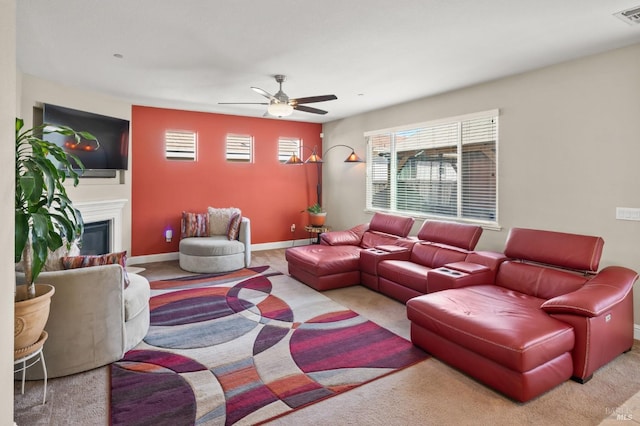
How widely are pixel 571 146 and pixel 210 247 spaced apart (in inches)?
194

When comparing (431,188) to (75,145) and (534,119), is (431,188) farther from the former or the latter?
(75,145)

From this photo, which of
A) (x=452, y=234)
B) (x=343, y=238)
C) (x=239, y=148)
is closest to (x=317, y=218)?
(x=343, y=238)

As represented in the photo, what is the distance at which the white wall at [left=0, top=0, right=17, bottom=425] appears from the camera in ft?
5.12

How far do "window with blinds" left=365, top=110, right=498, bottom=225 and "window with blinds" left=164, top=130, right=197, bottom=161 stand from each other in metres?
3.29

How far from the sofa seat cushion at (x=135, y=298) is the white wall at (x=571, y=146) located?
4069 mm

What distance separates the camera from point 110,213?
218 inches

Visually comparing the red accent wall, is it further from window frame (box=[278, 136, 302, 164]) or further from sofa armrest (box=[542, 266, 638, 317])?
sofa armrest (box=[542, 266, 638, 317])

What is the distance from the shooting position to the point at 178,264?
6172 mm

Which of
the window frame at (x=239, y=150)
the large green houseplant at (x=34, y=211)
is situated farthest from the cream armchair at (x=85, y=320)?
the window frame at (x=239, y=150)

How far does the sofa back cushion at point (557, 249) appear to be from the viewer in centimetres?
311

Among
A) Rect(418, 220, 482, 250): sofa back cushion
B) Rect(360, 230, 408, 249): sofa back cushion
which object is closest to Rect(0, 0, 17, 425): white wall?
Rect(418, 220, 482, 250): sofa back cushion

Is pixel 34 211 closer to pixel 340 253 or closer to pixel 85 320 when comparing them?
pixel 85 320

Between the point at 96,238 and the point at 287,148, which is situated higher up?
the point at 287,148

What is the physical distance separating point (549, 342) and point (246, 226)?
4.61 m
